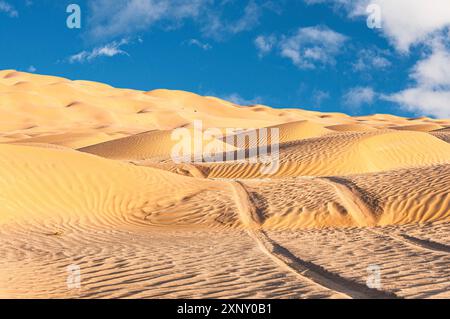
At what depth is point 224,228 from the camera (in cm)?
1110

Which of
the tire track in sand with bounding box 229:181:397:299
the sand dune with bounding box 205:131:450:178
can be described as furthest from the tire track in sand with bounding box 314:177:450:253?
the sand dune with bounding box 205:131:450:178

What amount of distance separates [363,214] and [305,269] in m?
5.74

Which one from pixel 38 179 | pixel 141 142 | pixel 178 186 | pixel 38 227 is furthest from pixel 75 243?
pixel 141 142

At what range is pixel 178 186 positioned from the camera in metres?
15.2

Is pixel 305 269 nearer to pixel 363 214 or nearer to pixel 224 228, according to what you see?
pixel 224 228

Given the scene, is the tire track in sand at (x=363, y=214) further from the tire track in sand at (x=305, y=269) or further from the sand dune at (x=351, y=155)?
the sand dune at (x=351, y=155)

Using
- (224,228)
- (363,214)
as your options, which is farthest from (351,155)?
(224,228)

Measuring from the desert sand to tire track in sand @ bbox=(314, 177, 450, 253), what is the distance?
0.10ft

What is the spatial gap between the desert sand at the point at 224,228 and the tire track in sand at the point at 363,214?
3cm

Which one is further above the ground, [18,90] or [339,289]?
[18,90]

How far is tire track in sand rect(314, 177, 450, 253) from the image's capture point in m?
8.01

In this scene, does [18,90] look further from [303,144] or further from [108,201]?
[108,201]

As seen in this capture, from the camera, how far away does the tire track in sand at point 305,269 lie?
524 cm

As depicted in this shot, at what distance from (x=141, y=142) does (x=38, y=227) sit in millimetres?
22934
